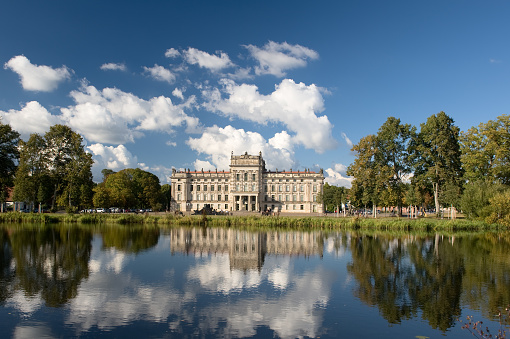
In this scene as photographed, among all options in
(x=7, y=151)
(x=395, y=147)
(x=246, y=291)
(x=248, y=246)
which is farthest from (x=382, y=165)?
(x=7, y=151)

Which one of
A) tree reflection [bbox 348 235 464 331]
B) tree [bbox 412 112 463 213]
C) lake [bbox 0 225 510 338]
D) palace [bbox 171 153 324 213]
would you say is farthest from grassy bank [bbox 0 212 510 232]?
palace [bbox 171 153 324 213]

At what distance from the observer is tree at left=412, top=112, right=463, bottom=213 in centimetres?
4466

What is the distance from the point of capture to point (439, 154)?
149ft

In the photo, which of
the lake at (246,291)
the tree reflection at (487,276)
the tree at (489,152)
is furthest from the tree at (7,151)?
the tree at (489,152)

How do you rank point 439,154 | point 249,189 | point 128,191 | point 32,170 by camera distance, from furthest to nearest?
point 249,189 → point 128,191 → point 32,170 → point 439,154

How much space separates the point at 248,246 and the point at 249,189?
49268 millimetres

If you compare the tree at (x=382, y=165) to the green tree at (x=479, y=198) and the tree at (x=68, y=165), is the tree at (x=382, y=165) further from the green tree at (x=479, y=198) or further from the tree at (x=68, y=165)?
the tree at (x=68, y=165)

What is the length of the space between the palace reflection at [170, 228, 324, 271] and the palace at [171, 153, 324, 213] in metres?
42.3

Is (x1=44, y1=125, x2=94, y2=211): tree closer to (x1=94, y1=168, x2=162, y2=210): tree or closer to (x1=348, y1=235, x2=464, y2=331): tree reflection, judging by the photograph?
(x1=94, y1=168, x2=162, y2=210): tree

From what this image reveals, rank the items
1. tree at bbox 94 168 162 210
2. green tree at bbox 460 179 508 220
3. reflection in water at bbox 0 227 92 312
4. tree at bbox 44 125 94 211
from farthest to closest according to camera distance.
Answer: tree at bbox 94 168 162 210 < tree at bbox 44 125 94 211 < green tree at bbox 460 179 508 220 < reflection in water at bbox 0 227 92 312

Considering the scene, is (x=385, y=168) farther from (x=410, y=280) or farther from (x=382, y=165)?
(x=410, y=280)

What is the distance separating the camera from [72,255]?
1969 centimetres

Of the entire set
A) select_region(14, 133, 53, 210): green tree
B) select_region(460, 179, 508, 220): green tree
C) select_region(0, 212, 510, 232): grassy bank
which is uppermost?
select_region(14, 133, 53, 210): green tree

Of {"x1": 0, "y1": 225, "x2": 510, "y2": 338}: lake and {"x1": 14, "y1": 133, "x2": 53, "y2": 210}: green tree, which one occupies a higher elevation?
{"x1": 14, "y1": 133, "x2": 53, "y2": 210}: green tree
